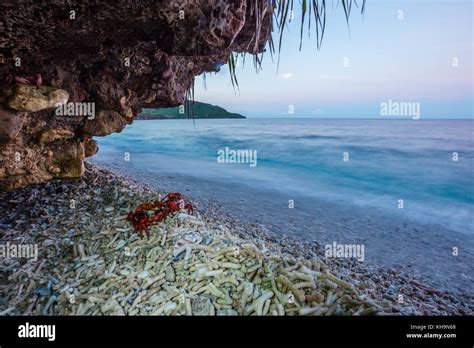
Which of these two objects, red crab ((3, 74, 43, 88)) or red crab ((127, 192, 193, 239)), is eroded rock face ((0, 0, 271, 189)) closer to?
red crab ((3, 74, 43, 88))

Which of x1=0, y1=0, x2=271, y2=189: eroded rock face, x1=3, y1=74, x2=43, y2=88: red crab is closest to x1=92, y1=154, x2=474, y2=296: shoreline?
x1=0, y1=0, x2=271, y2=189: eroded rock face

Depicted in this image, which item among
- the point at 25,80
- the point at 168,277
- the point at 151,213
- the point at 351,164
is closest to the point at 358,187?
the point at 351,164

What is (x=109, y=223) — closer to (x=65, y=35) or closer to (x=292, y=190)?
(x=65, y=35)

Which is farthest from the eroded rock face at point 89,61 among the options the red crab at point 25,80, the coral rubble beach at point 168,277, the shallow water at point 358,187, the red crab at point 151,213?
the shallow water at point 358,187

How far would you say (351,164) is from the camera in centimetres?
910

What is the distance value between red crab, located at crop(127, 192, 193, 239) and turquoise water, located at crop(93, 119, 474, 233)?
0.84m

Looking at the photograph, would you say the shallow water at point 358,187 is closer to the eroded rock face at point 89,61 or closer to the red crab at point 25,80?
the eroded rock face at point 89,61

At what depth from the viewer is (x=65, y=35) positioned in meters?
1.90

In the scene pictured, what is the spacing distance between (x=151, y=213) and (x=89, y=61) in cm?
121

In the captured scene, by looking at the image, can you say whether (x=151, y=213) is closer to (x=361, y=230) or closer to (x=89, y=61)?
(x=89, y=61)

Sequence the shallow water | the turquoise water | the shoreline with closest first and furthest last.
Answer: the shoreline < the shallow water < the turquoise water

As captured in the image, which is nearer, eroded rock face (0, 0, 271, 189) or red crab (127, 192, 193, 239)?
A: eroded rock face (0, 0, 271, 189)

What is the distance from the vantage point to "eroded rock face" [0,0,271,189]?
175cm
